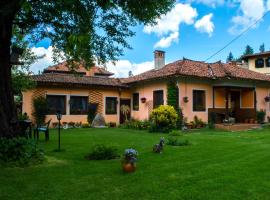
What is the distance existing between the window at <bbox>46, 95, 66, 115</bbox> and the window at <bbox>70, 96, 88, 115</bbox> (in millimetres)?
579

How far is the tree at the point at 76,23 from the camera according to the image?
8.96 meters

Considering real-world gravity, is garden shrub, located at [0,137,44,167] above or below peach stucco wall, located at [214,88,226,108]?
below

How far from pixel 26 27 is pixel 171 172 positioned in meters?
6.63

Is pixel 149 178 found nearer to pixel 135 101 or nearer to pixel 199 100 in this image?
pixel 199 100

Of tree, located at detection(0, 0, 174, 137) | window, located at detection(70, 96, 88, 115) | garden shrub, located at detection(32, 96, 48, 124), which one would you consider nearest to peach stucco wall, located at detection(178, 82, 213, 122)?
window, located at detection(70, 96, 88, 115)

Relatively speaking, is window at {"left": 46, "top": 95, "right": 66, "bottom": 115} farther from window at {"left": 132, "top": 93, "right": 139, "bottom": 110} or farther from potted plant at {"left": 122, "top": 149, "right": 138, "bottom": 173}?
potted plant at {"left": 122, "top": 149, "right": 138, "bottom": 173}

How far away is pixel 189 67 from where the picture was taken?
2361 centimetres

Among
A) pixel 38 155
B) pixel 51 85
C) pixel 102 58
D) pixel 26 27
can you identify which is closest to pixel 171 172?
pixel 38 155

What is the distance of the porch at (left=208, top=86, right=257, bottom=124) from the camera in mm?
23766

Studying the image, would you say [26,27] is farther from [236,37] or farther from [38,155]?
[236,37]

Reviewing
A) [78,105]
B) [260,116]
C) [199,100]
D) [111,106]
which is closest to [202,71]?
[199,100]

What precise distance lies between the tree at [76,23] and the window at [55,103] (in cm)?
1330

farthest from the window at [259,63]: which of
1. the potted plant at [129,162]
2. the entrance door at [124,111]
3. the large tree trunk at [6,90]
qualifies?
the potted plant at [129,162]

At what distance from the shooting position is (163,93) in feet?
76.3
